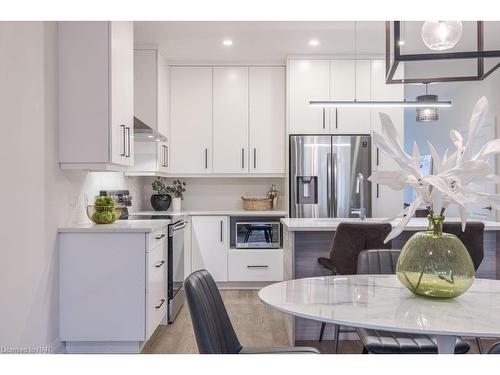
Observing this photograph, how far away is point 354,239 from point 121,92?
1.86 m

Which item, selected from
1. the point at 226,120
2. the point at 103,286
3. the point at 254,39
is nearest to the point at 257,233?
the point at 226,120

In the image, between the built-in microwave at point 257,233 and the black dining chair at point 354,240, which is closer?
the black dining chair at point 354,240

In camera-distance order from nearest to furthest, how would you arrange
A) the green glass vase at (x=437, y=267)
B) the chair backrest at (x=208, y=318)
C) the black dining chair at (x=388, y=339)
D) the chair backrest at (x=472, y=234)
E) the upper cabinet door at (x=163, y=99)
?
the chair backrest at (x=208, y=318)
the green glass vase at (x=437, y=267)
the black dining chair at (x=388, y=339)
the chair backrest at (x=472, y=234)
the upper cabinet door at (x=163, y=99)

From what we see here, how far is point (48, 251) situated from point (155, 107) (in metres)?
2.26

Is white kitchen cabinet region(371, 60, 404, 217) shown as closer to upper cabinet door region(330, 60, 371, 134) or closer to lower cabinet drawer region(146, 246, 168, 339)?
upper cabinet door region(330, 60, 371, 134)

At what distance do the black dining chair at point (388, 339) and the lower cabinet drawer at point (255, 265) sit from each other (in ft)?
8.99

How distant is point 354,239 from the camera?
9.35 ft

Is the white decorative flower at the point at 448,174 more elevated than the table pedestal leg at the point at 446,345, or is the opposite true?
the white decorative flower at the point at 448,174

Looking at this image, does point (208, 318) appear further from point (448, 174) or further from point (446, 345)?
point (448, 174)

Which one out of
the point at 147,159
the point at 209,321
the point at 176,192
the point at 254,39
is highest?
the point at 254,39

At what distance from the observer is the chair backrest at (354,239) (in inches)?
112

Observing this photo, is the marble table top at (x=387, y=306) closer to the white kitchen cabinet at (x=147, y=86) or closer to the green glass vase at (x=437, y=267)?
the green glass vase at (x=437, y=267)

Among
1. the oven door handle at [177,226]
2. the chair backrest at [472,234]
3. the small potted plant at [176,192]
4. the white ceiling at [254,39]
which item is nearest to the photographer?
the chair backrest at [472,234]

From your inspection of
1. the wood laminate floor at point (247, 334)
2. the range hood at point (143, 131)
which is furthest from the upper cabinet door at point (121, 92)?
the wood laminate floor at point (247, 334)
